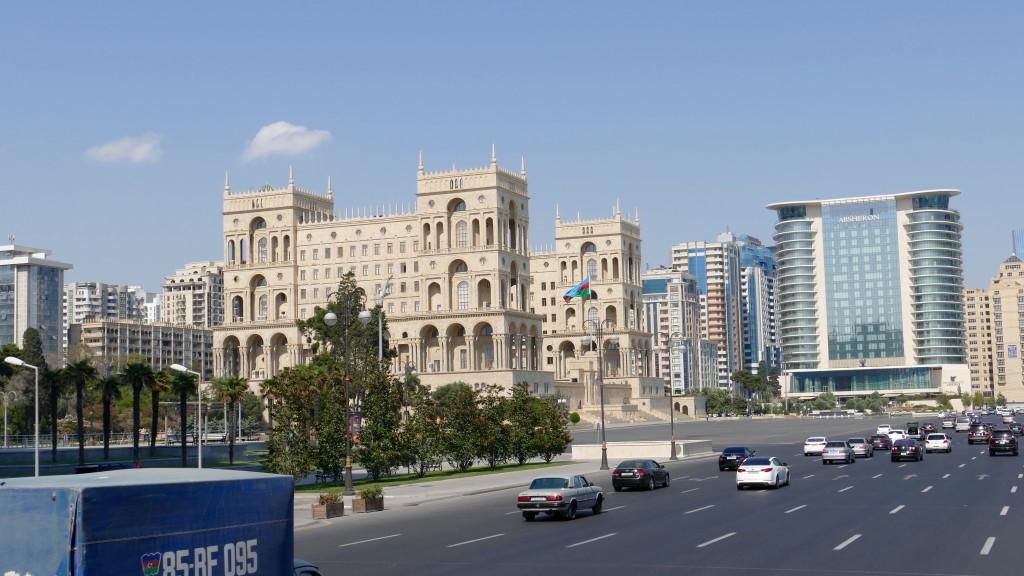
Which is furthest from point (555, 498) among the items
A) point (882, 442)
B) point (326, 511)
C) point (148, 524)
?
point (882, 442)

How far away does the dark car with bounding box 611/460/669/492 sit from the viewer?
42.1 m

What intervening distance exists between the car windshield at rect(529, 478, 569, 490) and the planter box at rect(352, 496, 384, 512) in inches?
268

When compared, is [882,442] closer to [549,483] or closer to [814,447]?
[814,447]

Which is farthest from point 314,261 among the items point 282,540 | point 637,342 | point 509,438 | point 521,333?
point 282,540

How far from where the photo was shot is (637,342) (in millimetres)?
160125

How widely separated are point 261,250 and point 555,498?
114m

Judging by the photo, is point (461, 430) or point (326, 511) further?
point (461, 430)

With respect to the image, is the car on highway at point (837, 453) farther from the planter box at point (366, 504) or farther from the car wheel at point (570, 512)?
the car wheel at point (570, 512)

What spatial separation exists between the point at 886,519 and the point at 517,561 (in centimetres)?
1118

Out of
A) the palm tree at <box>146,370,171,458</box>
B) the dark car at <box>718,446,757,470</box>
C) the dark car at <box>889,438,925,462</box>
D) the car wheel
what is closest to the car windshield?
the car wheel

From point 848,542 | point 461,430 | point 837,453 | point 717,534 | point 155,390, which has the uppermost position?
point 155,390

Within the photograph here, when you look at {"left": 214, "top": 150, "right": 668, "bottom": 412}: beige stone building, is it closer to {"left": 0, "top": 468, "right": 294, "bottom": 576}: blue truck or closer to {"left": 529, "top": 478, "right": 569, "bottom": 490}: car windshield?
{"left": 529, "top": 478, "right": 569, "bottom": 490}: car windshield

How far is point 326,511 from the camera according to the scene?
34.2 metres

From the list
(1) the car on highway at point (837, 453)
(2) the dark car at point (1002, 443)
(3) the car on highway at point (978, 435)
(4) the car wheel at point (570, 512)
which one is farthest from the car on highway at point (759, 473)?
(3) the car on highway at point (978, 435)
